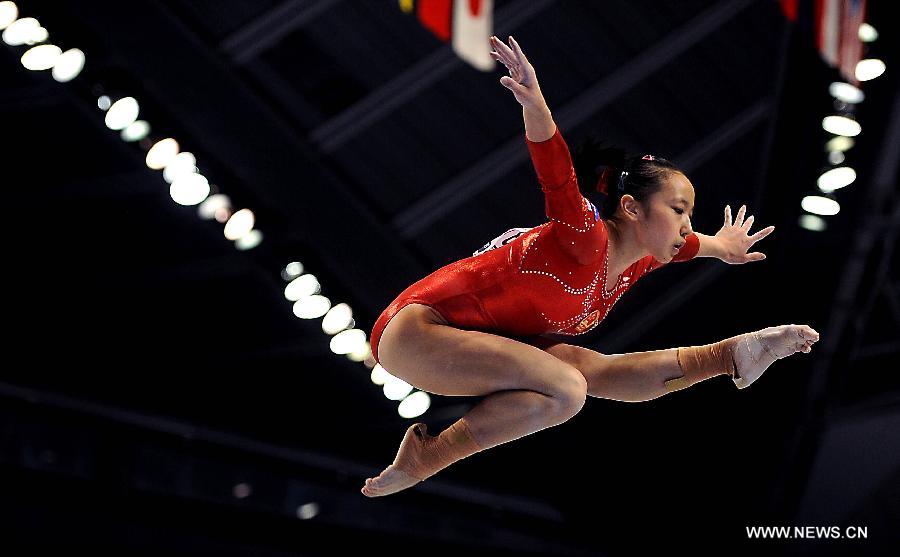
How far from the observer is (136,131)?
22.3ft

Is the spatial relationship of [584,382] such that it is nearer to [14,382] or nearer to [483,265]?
[483,265]

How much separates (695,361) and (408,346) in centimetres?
103

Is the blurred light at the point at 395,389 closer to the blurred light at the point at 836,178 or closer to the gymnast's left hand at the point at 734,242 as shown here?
the blurred light at the point at 836,178

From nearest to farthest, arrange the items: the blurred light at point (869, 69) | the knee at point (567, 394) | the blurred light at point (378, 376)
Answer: the knee at point (567, 394) → the blurred light at point (869, 69) → the blurred light at point (378, 376)

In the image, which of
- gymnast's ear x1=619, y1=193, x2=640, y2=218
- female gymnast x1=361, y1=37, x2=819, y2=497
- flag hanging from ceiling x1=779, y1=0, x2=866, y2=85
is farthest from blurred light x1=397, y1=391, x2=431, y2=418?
gymnast's ear x1=619, y1=193, x2=640, y2=218

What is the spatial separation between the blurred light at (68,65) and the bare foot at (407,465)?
3134 millimetres

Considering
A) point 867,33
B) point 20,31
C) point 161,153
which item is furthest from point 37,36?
point 867,33

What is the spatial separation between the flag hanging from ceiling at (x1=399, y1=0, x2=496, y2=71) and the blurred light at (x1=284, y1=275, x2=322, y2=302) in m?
3.43

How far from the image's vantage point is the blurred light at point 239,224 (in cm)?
738

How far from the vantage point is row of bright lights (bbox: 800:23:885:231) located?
6.86 m

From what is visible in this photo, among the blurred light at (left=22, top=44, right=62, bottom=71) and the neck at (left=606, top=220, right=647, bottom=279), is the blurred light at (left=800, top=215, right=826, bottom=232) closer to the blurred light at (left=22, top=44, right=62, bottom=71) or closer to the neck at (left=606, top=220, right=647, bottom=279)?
the neck at (left=606, top=220, right=647, bottom=279)

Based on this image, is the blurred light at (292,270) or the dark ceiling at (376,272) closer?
the dark ceiling at (376,272)

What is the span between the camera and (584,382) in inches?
165

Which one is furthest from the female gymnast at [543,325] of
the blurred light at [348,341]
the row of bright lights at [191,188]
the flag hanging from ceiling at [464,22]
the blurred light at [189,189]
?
the blurred light at [348,341]
